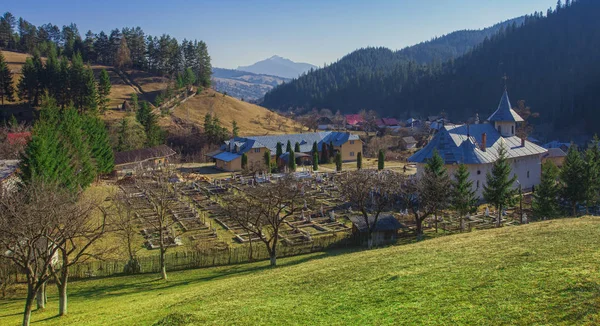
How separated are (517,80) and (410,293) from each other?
132 m

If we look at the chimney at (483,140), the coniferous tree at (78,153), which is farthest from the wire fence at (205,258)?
the chimney at (483,140)

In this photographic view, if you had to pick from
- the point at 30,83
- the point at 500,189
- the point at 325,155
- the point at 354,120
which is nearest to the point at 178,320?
the point at 500,189

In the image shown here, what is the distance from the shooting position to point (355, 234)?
27.6 m

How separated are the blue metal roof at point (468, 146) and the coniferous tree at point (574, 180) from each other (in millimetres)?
6972

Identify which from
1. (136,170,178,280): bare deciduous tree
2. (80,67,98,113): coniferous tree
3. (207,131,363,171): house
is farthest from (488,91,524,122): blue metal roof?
(80,67,98,113): coniferous tree

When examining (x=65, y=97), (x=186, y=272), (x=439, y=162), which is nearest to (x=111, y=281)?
(x=186, y=272)

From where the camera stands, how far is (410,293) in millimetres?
11766

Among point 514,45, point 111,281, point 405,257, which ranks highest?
point 514,45

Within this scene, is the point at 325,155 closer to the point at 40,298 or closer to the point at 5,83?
the point at 5,83

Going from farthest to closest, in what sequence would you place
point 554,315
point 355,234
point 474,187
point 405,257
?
point 474,187 → point 355,234 → point 405,257 → point 554,315

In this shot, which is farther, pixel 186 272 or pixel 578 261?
pixel 186 272

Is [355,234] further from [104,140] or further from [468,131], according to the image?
[104,140]

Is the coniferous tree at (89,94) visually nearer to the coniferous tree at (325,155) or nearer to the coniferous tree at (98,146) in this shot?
the coniferous tree at (98,146)

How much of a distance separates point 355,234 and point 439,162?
26.4 feet
